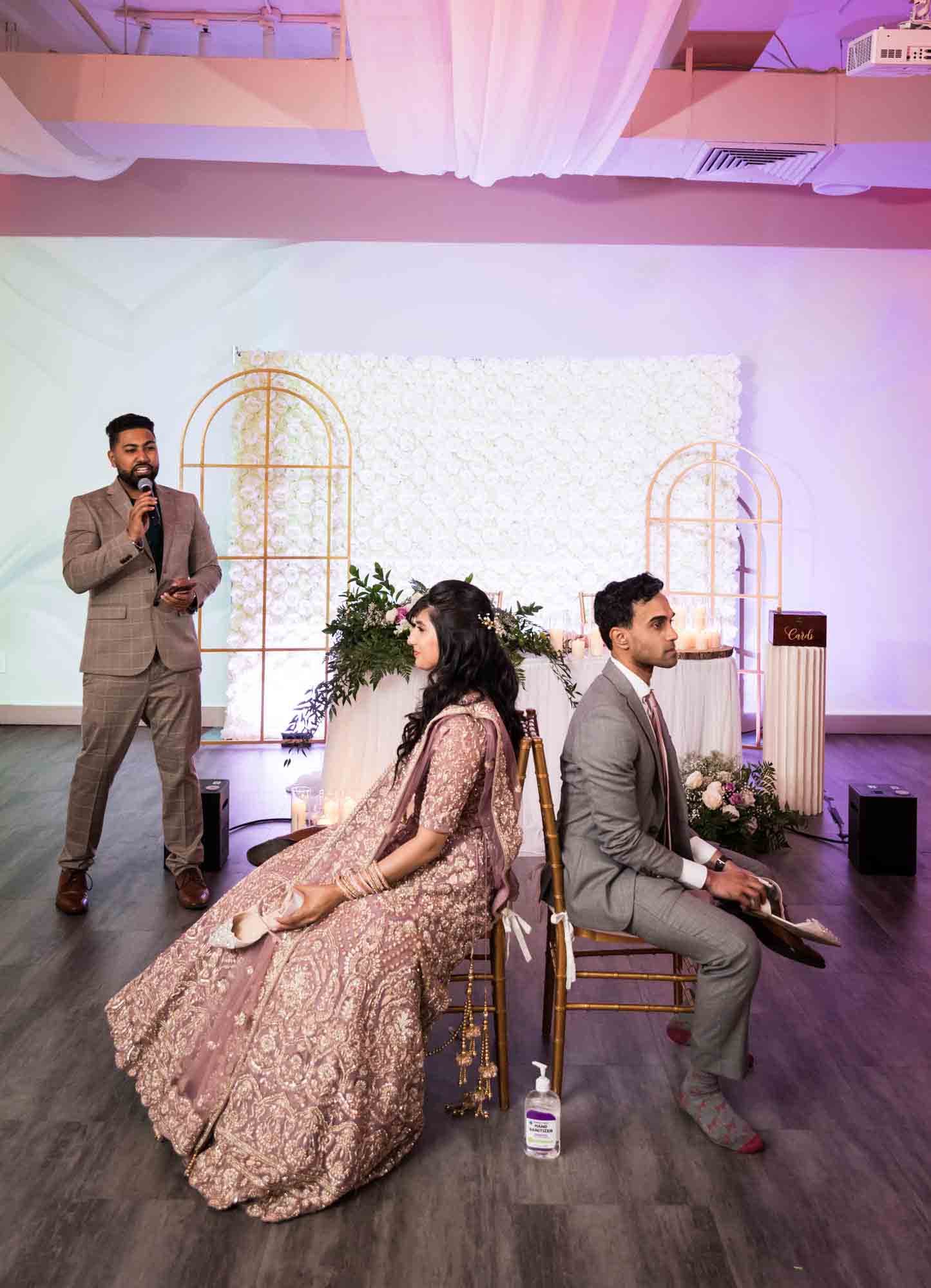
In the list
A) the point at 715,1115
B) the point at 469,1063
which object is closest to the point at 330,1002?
the point at 469,1063

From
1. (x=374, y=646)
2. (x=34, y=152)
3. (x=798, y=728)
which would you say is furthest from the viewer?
(x=798, y=728)

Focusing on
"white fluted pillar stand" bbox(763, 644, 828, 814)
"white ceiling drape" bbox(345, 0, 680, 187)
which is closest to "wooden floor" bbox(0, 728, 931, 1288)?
"white fluted pillar stand" bbox(763, 644, 828, 814)

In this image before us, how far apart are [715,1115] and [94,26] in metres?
6.29

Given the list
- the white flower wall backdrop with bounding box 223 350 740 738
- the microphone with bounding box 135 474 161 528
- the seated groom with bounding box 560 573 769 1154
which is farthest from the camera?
the white flower wall backdrop with bounding box 223 350 740 738

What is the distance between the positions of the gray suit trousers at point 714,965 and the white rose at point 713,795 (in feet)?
6.27

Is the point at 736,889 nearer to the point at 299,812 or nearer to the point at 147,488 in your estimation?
the point at 299,812

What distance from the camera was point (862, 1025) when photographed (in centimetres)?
347

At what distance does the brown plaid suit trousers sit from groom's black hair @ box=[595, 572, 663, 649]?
1829 mm

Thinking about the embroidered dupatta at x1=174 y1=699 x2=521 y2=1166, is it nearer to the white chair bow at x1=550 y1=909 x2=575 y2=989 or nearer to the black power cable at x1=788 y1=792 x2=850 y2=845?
the white chair bow at x1=550 y1=909 x2=575 y2=989

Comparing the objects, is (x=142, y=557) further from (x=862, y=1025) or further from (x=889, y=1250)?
(x=889, y=1250)

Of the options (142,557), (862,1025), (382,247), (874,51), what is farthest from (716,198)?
(862,1025)

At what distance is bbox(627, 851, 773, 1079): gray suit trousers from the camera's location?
2.71 m

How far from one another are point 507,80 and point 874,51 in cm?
139

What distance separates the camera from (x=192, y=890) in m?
4.42
